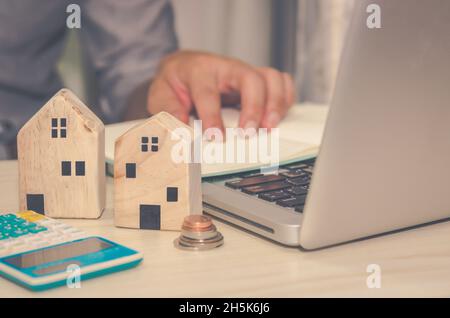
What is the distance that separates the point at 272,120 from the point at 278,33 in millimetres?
1328

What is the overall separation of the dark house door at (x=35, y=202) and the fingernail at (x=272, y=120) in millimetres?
477

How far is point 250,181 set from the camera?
28.2 inches

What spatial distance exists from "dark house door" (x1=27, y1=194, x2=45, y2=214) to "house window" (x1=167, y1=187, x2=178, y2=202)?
0.13 meters

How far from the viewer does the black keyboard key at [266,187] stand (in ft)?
2.23

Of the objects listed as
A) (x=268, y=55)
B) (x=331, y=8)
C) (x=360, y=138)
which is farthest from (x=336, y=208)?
(x=268, y=55)

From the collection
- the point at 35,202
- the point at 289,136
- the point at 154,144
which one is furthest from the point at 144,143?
the point at 289,136

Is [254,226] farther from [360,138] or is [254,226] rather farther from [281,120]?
[281,120]

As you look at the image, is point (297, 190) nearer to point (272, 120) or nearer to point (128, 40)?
point (272, 120)

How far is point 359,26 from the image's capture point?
0.50 meters
